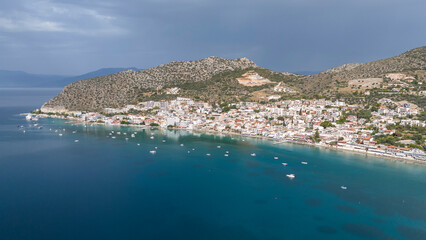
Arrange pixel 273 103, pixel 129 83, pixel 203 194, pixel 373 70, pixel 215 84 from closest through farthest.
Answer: pixel 203 194 < pixel 273 103 < pixel 373 70 < pixel 215 84 < pixel 129 83

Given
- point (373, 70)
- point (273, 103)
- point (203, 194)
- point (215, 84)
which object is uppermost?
point (373, 70)

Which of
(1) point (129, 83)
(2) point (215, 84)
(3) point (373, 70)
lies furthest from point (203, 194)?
(1) point (129, 83)

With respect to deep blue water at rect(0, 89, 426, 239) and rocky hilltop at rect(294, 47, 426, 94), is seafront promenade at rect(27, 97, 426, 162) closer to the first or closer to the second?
deep blue water at rect(0, 89, 426, 239)

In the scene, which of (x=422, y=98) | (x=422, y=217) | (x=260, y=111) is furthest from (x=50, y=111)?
(x=422, y=98)

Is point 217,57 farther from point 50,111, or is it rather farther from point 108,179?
point 108,179

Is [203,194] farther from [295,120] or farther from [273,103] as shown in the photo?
[273,103]

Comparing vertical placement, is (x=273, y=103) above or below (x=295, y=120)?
above
